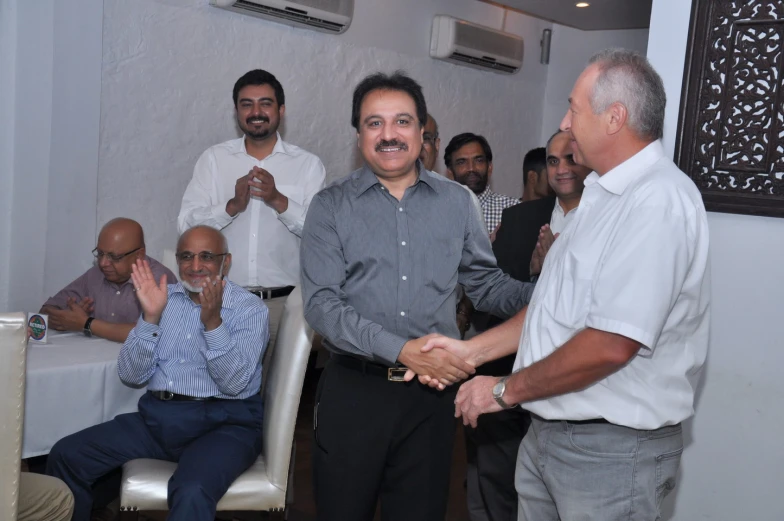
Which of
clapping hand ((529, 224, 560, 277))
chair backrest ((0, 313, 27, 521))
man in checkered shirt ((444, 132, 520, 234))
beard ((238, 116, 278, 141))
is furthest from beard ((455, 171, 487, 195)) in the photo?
chair backrest ((0, 313, 27, 521))

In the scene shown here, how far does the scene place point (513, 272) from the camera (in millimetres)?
2984

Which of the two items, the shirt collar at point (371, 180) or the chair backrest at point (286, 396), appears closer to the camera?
the shirt collar at point (371, 180)

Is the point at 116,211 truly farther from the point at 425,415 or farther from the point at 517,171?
the point at 517,171

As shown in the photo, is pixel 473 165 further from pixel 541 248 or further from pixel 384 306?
pixel 384 306

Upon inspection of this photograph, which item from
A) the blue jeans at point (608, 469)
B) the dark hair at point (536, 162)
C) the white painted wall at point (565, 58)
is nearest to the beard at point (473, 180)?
the dark hair at point (536, 162)

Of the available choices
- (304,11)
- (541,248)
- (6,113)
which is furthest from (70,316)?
(304,11)

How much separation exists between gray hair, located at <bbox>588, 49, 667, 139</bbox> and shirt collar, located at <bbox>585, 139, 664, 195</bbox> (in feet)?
0.12

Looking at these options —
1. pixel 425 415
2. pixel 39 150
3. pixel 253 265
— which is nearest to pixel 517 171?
pixel 253 265

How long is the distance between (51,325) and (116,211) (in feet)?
4.57

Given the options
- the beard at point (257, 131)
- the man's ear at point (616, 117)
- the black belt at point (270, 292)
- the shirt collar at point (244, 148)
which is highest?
the beard at point (257, 131)

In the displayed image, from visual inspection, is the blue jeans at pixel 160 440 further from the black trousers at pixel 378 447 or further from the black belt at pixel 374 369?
the black belt at pixel 374 369

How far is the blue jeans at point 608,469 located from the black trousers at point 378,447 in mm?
484

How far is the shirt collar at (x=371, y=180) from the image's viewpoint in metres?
2.21

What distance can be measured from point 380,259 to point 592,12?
5.17 metres
